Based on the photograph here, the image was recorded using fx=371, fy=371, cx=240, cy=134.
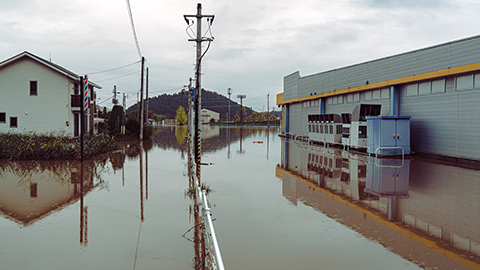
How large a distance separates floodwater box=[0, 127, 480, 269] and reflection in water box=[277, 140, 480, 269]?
33 millimetres

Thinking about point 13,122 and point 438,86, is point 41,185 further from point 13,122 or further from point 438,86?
point 13,122

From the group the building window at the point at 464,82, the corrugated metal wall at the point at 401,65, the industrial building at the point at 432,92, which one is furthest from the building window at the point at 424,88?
the building window at the point at 464,82

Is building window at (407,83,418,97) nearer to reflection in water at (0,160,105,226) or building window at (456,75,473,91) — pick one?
building window at (456,75,473,91)

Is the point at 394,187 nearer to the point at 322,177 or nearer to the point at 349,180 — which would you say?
the point at 349,180

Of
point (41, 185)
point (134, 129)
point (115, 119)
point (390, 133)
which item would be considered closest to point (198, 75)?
point (41, 185)

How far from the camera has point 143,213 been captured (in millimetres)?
8375

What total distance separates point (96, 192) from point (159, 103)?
188m

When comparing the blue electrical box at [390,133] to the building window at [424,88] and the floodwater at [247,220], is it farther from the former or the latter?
the floodwater at [247,220]

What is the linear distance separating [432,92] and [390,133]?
3.82 m

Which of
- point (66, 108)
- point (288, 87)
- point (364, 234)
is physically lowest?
point (364, 234)

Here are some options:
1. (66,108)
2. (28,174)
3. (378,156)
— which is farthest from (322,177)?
(66,108)

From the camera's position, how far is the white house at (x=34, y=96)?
29391mm

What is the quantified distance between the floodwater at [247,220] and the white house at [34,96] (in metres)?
16.8

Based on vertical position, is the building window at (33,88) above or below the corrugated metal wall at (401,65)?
below
